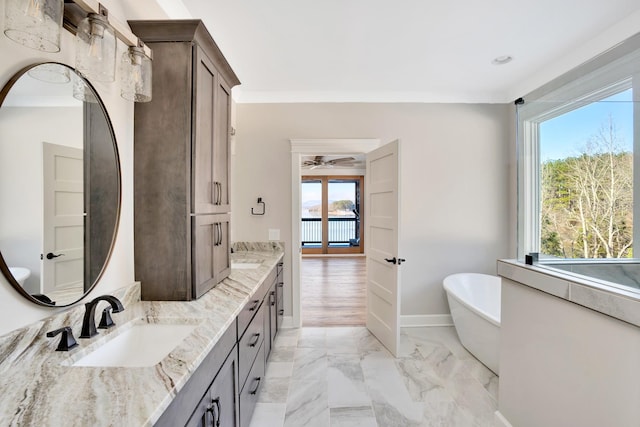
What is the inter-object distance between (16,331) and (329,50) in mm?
2547

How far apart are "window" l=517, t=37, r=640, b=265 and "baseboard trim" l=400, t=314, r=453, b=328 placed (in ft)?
6.06

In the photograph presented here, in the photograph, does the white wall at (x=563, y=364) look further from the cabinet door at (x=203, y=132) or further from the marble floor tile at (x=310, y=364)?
the cabinet door at (x=203, y=132)

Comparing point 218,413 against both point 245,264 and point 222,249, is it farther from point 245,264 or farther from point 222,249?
point 245,264

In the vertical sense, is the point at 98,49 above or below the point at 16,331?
above

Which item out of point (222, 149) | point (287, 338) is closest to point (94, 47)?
point (222, 149)

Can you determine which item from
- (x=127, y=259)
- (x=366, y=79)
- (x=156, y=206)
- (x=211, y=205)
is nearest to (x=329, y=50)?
(x=366, y=79)

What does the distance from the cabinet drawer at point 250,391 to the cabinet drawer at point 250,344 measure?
2.6 inches

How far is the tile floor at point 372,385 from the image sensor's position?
72.6 inches

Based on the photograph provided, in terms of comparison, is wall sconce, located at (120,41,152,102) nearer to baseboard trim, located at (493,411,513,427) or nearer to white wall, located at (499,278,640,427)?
white wall, located at (499,278,640,427)

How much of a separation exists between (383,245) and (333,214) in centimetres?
549

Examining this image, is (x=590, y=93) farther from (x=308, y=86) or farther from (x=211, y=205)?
(x=308, y=86)

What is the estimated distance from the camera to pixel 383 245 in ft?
9.27

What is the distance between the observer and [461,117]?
3.28m

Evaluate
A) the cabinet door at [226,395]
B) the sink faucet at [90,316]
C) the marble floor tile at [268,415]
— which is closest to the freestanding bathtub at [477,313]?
the marble floor tile at [268,415]
